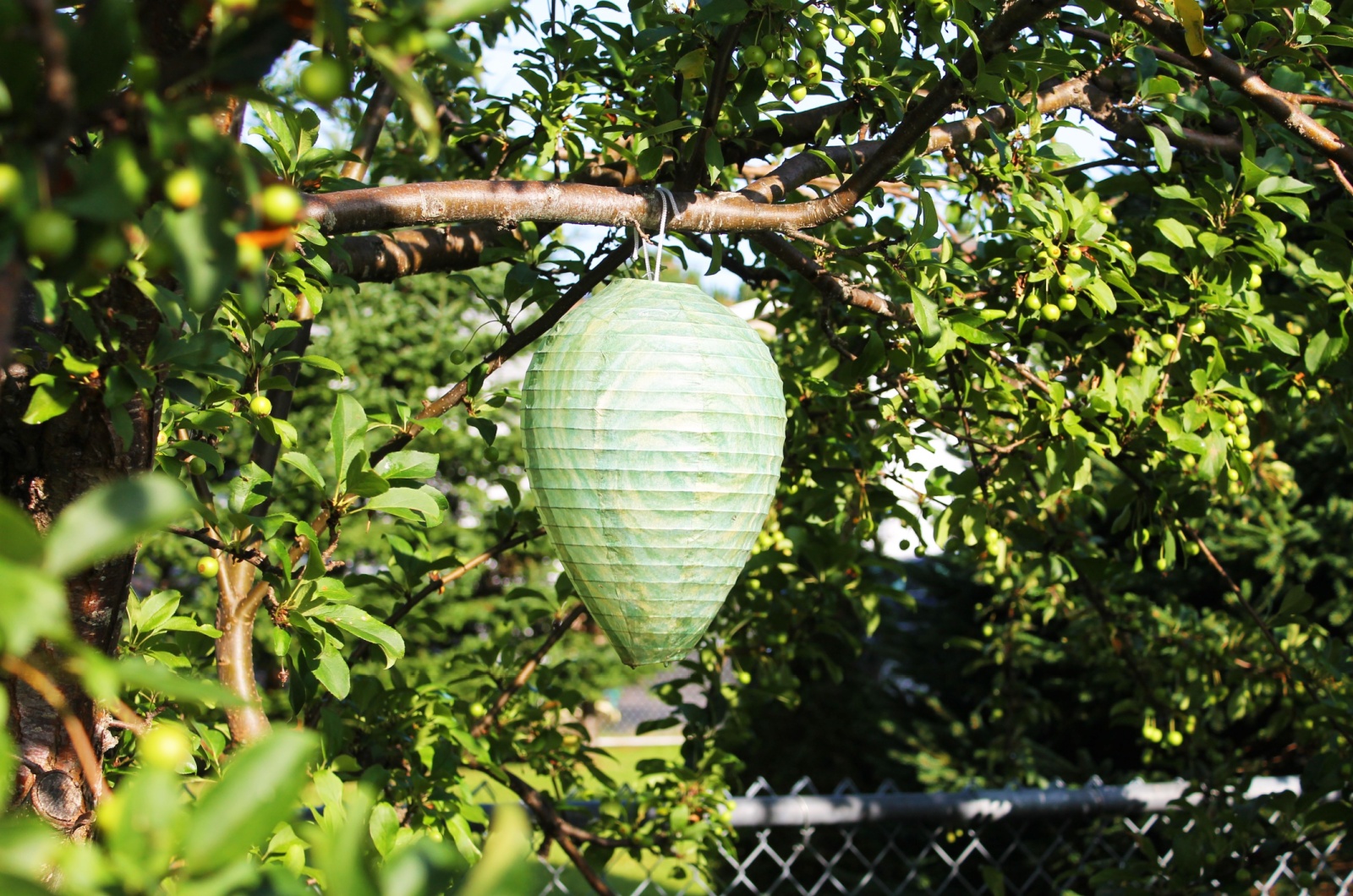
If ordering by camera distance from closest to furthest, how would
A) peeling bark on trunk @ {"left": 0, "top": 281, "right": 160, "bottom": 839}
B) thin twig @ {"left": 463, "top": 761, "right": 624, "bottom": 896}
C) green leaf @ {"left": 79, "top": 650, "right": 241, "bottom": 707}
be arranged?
green leaf @ {"left": 79, "top": 650, "right": 241, "bottom": 707} → peeling bark on trunk @ {"left": 0, "top": 281, "right": 160, "bottom": 839} → thin twig @ {"left": 463, "top": 761, "right": 624, "bottom": 896}

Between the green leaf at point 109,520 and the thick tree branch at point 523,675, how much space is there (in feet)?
4.82

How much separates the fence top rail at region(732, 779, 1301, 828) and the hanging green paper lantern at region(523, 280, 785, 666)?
1.11m

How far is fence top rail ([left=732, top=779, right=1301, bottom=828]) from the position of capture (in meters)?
2.09

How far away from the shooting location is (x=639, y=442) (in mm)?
1006

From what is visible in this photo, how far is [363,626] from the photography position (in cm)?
114

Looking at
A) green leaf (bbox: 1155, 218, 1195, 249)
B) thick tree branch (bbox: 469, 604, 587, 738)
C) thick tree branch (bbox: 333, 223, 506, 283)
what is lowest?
thick tree branch (bbox: 469, 604, 587, 738)

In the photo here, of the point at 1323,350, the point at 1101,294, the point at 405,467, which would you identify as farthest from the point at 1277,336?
the point at 405,467

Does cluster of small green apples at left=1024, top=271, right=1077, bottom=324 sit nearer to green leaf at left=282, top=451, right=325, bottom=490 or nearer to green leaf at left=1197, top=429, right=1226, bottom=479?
green leaf at left=1197, top=429, right=1226, bottom=479

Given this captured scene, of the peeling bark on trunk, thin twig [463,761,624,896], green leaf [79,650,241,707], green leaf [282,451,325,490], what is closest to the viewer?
green leaf [79,650,241,707]

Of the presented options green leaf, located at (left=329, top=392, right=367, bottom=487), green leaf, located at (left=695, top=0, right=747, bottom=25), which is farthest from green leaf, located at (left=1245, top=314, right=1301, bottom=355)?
green leaf, located at (left=329, top=392, right=367, bottom=487)

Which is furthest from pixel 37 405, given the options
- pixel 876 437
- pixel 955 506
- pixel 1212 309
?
pixel 1212 309

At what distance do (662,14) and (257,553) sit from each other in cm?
87

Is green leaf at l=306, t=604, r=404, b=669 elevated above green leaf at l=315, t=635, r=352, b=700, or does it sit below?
above

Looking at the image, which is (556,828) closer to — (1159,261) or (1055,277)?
(1055,277)
